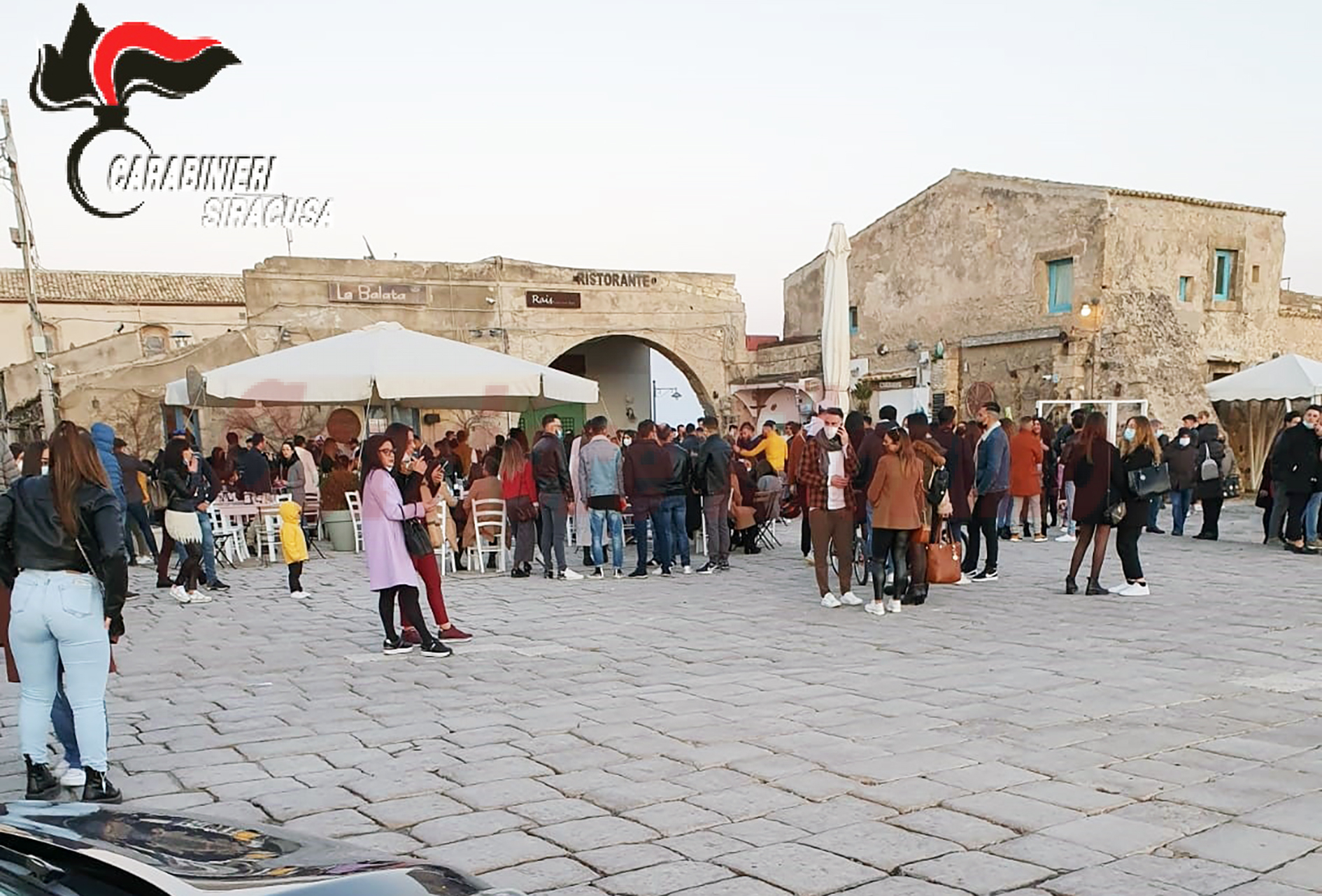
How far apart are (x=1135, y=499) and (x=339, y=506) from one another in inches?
397

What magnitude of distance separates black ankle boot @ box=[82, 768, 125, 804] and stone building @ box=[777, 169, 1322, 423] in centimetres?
1992

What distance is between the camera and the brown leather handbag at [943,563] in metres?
8.88

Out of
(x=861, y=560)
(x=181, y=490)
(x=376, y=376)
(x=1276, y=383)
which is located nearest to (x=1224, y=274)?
(x=1276, y=383)

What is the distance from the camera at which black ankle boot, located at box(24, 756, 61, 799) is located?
4078 millimetres

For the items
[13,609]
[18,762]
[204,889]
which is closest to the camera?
[204,889]

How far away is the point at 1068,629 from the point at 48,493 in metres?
6.84

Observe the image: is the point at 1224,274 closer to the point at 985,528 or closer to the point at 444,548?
the point at 985,528

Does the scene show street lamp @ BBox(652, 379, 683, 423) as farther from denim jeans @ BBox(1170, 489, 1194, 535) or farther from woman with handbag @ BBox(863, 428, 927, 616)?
woman with handbag @ BBox(863, 428, 927, 616)

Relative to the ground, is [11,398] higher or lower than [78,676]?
A: higher

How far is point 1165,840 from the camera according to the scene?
3383 mm

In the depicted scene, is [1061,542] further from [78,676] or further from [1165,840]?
[78,676]

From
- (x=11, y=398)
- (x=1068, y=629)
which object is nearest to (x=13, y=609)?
(x=1068, y=629)

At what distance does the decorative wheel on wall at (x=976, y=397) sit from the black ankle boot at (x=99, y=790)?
20.4 meters

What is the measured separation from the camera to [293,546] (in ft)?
30.5
